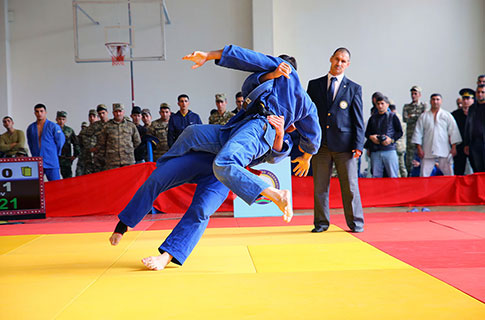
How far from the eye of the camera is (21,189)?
6926 millimetres

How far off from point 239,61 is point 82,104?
36.6 feet

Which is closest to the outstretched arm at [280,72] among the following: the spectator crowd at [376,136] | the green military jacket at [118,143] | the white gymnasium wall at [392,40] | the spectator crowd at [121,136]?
the spectator crowd at [376,136]

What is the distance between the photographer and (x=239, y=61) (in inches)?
124

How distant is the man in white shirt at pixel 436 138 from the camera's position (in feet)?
28.9

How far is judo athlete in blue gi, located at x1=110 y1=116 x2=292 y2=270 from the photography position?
10.9 feet

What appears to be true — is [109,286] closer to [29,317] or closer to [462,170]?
[29,317]

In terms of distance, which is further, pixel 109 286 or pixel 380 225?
pixel 380 225

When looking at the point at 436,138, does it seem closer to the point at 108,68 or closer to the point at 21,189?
the point at 21,189

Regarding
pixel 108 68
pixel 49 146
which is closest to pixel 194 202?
pixel 49 146

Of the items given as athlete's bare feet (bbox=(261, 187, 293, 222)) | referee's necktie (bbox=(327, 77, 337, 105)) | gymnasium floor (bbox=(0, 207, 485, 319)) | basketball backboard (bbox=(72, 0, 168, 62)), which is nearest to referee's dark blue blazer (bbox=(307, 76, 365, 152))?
referee's necktie (bbox=(327, 77, 337, 105))

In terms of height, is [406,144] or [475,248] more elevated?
[406,144]

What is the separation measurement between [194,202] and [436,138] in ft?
21.7

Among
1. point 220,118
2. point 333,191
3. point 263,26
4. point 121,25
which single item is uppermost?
point 121,25

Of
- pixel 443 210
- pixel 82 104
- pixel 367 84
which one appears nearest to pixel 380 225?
pixel 443 210
